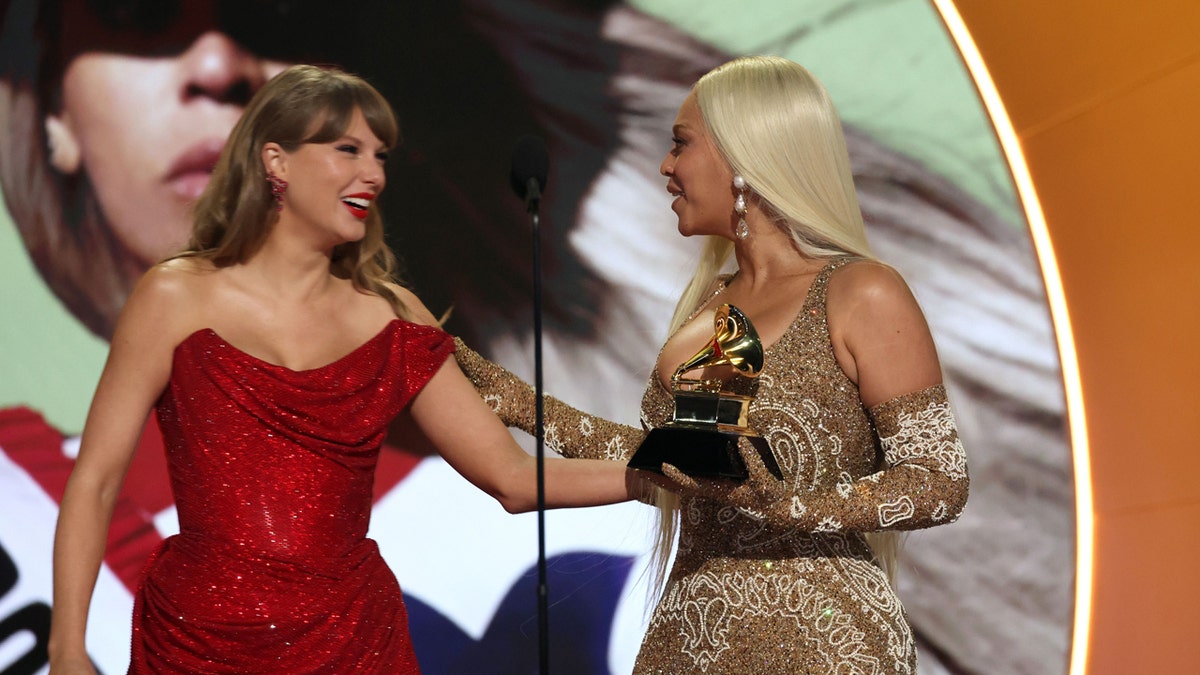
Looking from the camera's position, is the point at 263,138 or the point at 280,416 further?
the point at 263,138

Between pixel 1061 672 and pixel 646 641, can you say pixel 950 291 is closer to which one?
pixel 1061 672

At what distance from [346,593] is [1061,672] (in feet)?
7.90

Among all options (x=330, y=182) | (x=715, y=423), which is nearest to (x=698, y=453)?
(x=715, y=423)

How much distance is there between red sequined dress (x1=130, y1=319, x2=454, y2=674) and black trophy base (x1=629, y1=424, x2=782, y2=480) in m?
0.53

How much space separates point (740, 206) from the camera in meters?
2.28

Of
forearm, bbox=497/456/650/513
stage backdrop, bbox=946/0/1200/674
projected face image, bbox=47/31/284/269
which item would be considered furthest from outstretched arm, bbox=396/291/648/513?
projected face image, bbox=47/31/284/269

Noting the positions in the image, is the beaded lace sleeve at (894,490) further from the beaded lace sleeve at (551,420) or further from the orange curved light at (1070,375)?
the orange curved light at (1070,375)

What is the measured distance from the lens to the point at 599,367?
377cm

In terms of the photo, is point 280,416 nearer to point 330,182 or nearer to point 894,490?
point 330,182

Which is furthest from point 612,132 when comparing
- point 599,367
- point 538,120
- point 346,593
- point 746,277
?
point 346,593

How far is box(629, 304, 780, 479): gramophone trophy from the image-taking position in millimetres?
1945

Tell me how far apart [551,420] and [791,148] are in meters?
0.73

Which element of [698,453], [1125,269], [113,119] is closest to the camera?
[698,453]

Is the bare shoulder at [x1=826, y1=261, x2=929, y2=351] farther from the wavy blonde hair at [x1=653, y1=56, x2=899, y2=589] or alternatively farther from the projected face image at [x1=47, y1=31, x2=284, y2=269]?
the projected face image at [x1=47, y1=31, x2=284, y2=269]
